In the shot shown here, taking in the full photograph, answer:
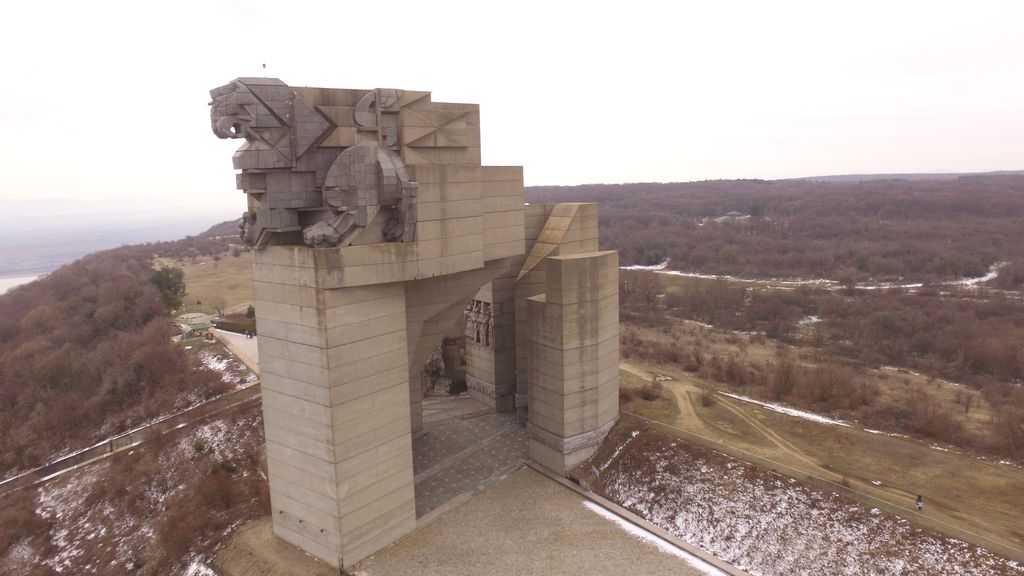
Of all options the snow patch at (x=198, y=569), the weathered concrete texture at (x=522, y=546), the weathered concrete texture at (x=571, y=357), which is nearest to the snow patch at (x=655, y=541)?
the weathered concrete texture at (x=522, y=546)

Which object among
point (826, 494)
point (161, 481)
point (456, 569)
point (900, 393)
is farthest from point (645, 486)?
point (161, 481)

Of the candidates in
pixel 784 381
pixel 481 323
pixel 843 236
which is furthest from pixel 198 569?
pixel 843 236

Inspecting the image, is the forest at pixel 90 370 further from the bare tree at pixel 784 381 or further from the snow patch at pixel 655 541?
the bare tree at pixel 784 381

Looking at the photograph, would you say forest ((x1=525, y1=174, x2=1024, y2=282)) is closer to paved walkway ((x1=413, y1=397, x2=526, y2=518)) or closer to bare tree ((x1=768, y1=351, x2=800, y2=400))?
bare tree ((x1=768, y1=351, x2=800, y2=400))

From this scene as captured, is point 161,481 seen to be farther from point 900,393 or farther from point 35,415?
point 900,393

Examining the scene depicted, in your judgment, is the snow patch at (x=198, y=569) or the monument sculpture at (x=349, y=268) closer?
the monument sculpture at (x=349, y=268)

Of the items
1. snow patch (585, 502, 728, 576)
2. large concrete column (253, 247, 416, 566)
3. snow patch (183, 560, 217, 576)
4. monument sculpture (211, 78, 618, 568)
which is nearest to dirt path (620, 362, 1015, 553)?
snow patch (585, 502, 728, 576)
